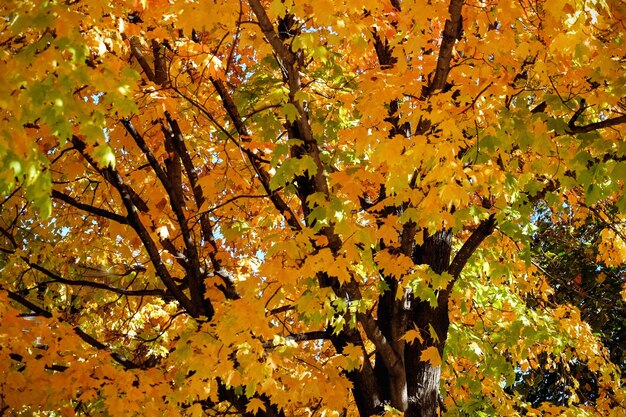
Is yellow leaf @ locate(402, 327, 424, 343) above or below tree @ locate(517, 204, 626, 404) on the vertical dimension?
below

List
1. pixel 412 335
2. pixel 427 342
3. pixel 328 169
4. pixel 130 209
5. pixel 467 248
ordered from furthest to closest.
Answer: pixel 467 248, pixel 427 342, pixel 328 169, pixel 412 335, pixel 130 209

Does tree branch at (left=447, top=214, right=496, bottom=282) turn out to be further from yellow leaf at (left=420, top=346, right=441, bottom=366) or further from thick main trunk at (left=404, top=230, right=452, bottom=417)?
yellow leaf at (left=420, top=346, right=441, bottom=366)

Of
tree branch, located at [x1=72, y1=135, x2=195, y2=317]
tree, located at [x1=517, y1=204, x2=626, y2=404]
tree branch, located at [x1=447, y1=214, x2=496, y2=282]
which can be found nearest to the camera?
tree branch, located at [x1=72, y1=135, x2=195, y2=317]

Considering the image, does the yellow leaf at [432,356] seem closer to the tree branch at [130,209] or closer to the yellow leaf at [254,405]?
the yellow leaf at [254,405]

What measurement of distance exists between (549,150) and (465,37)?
1.62m

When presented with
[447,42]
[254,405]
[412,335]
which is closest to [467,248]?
[412,335]

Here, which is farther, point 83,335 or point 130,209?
point 83,335

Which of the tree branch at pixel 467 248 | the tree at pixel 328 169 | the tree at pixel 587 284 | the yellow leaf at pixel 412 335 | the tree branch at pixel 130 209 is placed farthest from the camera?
Result: the tree at pixel 587 284

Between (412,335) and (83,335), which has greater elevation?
(83,335)

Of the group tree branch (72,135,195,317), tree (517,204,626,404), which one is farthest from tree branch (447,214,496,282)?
tree (517,204,626,404)

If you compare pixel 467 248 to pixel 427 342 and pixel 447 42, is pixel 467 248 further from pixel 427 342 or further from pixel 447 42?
pixel 447 42

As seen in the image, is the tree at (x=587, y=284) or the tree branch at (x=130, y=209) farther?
the tree at (x=587, y=284)

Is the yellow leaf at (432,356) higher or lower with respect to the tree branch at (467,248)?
lower

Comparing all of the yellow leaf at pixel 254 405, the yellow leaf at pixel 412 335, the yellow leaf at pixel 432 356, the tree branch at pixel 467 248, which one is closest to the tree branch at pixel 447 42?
the tree branch at pixel 467 248
